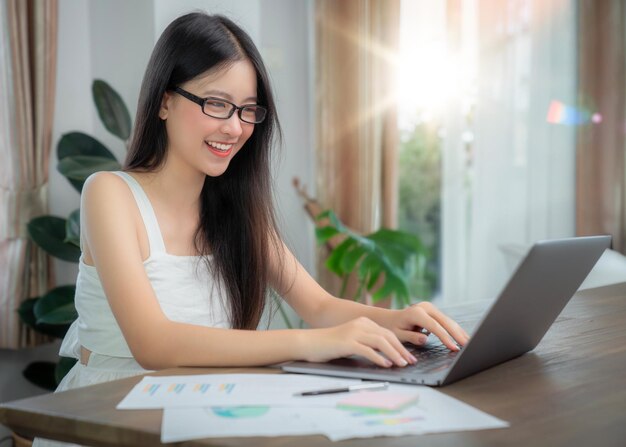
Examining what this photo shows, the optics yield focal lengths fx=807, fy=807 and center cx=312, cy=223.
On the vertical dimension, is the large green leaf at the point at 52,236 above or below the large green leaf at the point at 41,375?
above

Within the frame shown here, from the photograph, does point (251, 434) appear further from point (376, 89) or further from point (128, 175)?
point (376, 89)

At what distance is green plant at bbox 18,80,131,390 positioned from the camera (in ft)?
9.11

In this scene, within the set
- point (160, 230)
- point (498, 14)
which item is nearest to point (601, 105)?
point (498, 14)

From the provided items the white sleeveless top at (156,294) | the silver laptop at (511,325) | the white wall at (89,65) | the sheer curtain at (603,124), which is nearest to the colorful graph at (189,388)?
the silver laptop at (511,325)

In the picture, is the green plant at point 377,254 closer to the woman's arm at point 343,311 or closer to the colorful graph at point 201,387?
the woman's arm at point 343,311

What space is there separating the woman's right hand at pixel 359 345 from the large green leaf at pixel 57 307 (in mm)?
1762

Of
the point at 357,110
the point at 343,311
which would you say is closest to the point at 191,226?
the point at 343,311

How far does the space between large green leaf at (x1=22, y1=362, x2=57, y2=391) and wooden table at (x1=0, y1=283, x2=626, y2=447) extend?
2034mm

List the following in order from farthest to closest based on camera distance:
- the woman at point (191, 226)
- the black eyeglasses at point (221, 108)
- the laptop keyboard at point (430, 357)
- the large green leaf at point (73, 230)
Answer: the large green leaf at point (73, 230), the black eyeglasses at point (221, 108), the woman at point (191, 226), the laptop keyboard at point (430, 357)

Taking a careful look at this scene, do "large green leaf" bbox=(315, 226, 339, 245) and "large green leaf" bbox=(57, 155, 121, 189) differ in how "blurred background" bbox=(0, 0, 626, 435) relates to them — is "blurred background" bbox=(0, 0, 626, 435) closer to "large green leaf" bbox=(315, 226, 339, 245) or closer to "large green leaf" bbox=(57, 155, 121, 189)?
"large green leaf" bbox=(315, 226, 339, 245)

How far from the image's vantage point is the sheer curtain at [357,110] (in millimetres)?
3924

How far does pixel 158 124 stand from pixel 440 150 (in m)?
2.56

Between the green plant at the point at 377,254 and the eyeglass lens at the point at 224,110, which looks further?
the green plant at the point at 377,254

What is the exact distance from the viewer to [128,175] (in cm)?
170
